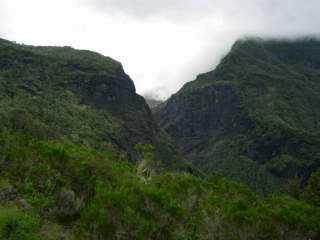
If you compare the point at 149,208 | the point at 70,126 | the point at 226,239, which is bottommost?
the point at 70,126

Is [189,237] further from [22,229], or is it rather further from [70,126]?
[70,126]

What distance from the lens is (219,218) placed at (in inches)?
1254

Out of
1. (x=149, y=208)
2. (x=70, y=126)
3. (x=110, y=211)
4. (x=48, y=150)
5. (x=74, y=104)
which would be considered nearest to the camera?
(x=110, y=211)

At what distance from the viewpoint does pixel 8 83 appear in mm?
174750

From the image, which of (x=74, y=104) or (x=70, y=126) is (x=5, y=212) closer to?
(x=70, y=126)

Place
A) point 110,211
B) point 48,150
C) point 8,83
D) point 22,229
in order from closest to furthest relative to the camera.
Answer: point 22,229, point 110,211, point 48,150, point 8,83

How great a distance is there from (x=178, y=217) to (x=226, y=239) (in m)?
4.51

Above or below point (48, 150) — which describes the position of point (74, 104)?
below

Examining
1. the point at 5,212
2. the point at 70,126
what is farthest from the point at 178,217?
the point at 70,126

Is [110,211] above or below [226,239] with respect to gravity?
above

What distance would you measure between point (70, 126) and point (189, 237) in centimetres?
12888

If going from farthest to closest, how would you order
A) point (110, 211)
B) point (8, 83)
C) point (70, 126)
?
point (8, 83) < point (70, 126) < point (110, 211)

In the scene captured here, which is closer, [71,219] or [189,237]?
[71,219]

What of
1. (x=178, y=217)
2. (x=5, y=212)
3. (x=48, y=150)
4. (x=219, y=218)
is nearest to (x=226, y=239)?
(x=219, y=218)
